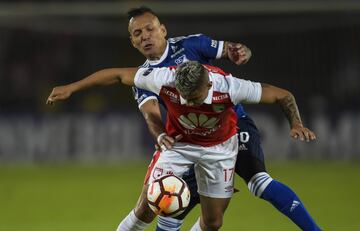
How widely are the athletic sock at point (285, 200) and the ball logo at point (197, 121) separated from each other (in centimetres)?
67

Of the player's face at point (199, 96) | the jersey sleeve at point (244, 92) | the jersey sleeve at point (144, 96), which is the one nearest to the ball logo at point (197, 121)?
the player's face at point (199, 96)

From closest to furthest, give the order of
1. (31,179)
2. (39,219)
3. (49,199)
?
Result: (39,219) → (49,199) → (31,179)

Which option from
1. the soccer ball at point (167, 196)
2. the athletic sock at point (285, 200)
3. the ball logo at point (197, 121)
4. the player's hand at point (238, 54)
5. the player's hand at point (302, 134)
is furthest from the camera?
the player's hand at point (238, 54)

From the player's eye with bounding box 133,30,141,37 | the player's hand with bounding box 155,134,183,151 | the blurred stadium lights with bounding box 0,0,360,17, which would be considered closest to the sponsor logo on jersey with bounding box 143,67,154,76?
the player's hand with bounding box 155,134,183,151

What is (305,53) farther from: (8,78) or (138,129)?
(8,78)

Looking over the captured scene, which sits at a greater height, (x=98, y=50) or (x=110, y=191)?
(x=98, y=50)

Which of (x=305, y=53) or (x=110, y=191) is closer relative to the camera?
(x=110, y=191)

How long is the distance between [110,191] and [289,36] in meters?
5.69

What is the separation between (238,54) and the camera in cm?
756

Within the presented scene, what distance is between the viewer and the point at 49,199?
12.2 m

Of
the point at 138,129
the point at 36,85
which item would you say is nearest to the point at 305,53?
the point at 138,129

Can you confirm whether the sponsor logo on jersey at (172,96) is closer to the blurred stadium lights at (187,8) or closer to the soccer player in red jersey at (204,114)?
the soccer player in red jersey at (204,114)

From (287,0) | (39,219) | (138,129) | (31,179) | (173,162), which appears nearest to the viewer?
(173,162)

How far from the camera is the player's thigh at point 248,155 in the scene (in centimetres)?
752
